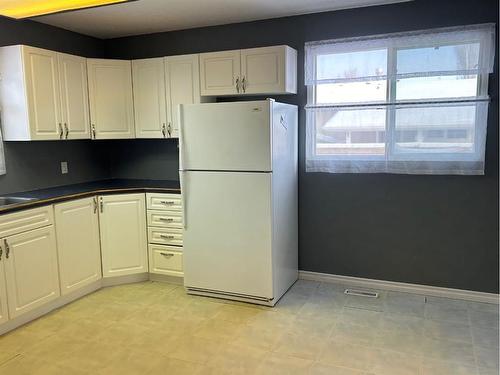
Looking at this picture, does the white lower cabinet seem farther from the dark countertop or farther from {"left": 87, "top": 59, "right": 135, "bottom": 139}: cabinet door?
{"left": 87, "top": 59, "right": 135, "bottom": 139}: cabinet door

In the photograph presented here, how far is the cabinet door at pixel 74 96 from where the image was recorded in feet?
12.3

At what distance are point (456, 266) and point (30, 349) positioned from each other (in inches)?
128

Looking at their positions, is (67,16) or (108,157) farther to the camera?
(108,157)

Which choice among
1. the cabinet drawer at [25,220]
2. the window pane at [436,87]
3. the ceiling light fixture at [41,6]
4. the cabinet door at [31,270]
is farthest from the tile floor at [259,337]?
the ceiling light fixture at [41,6]

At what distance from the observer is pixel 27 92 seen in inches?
135

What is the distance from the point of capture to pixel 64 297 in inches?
140

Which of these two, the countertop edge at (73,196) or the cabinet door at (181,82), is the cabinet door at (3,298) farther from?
the cabinet door at (181,82)

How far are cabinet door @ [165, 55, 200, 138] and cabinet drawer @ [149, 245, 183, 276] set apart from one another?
1.06 metres

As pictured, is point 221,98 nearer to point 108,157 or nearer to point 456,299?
point 108,157

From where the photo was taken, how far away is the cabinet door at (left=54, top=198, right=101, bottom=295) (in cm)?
347

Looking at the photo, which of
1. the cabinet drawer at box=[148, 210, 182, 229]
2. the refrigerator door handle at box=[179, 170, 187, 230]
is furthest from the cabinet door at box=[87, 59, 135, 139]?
the refrigerator door handle at box=[179, 170, 187, 230]

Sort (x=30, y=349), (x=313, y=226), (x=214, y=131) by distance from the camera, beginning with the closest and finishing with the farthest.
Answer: (x=30, y=349) < (x=214, y=131) < (x=313, y=226)

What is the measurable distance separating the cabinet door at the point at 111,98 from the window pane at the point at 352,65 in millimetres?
1824

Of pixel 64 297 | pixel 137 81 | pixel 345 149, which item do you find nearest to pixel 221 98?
pixel 137 81
